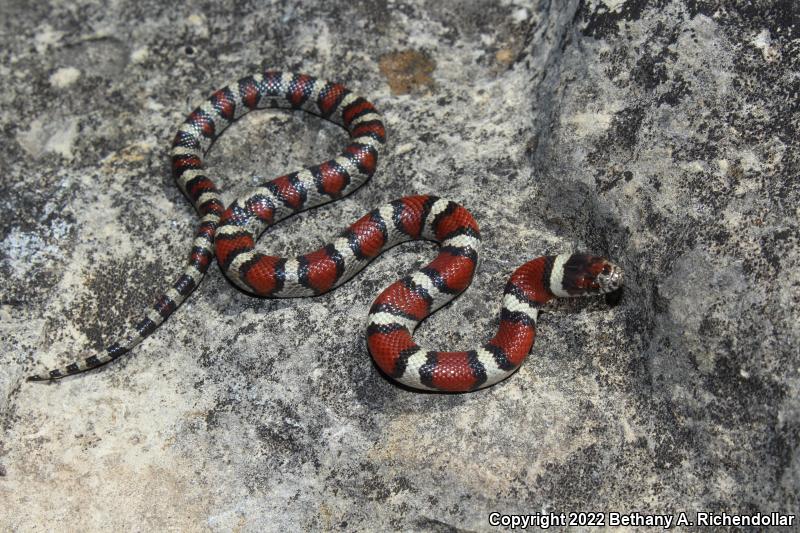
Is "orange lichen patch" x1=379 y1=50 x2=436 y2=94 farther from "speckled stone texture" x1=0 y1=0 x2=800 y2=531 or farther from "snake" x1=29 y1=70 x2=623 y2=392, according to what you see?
"snake" x1=29 y1=70 x2=623 y2=392

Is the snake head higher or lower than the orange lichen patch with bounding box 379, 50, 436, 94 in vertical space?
lower

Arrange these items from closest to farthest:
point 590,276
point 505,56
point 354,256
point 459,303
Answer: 1. point 590,276
2. point 459,303
3. point 354,256
4. point 505,56

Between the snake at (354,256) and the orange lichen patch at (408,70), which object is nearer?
the snake at (354,256)

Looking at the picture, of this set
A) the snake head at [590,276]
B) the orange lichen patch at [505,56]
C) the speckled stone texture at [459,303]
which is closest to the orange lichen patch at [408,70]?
the speckled stone texture at [459,303]

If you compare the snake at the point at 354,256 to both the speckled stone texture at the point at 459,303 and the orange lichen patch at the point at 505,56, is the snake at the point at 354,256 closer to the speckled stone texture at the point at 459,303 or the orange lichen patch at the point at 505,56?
the speckled stone texture at the point at 459,303

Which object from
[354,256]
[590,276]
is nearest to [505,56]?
[354,256]

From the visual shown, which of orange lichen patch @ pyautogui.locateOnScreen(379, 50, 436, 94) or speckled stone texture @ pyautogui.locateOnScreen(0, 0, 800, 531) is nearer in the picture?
speckled stone texture @ pyautogui.locateOnScreen(0, 0, 800, 531)

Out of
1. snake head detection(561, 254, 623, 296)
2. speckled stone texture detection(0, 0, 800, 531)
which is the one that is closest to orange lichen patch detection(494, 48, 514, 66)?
speckled stone texture detection(0, 0, 800, 531)

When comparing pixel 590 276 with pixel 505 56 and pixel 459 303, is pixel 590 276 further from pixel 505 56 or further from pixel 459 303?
pixel 505 56
